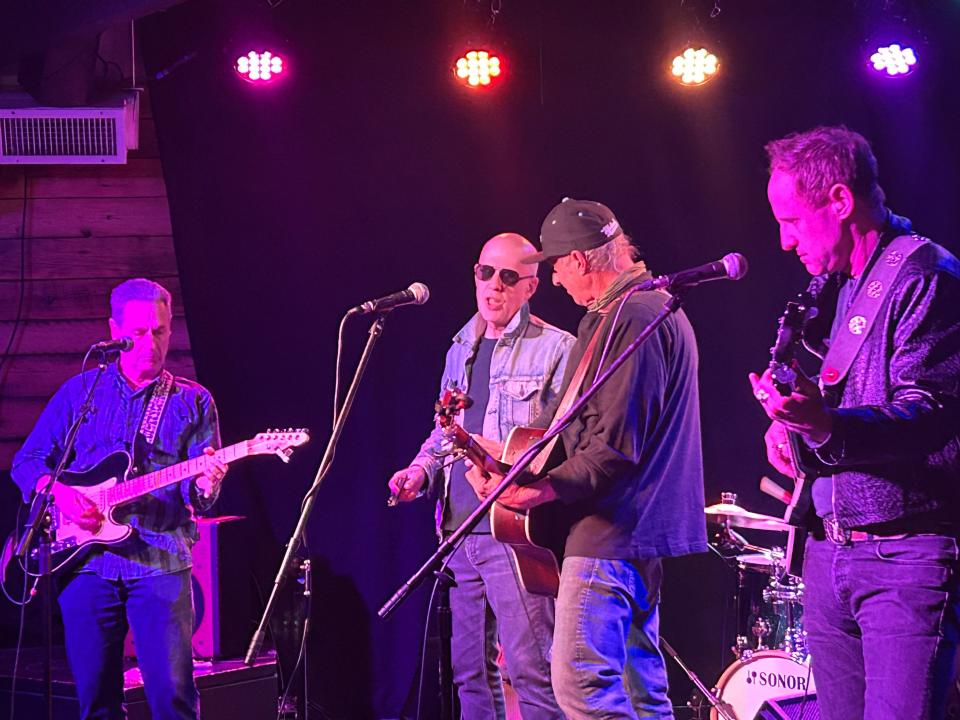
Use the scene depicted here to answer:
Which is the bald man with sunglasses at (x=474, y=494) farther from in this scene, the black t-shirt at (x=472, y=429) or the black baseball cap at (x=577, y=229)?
Result: the black baseball cap at (x=577, y=229)

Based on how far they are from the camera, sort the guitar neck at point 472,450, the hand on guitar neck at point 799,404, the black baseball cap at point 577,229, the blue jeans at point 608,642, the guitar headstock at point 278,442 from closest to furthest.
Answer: the hand on guitar neck at point 799,404 < the blue jeans at point 608,642 < the guitar neck at point 472,450 < the black baseball cap at point 577,229 < the guitar headstock at point 278,442

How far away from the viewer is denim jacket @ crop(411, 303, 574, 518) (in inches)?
177

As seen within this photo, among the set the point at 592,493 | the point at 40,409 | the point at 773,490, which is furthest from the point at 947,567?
the point at 40,409

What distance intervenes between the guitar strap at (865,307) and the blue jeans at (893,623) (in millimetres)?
428

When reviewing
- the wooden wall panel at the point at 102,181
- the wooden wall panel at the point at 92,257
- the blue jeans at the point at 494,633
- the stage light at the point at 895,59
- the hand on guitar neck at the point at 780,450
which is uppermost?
the stage light at the point at 895,59

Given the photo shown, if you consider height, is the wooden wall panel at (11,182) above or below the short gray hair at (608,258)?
above

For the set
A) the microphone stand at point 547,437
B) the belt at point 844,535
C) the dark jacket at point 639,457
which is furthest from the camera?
the dark jacket at point 639,457

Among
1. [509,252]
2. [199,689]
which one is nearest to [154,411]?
[199,689]

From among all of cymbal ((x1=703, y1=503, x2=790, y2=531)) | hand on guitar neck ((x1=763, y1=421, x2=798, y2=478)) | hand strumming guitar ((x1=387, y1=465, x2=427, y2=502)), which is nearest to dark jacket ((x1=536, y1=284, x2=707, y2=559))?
hand on guitar neck ((x1=763, y1=421, x2=798, y2=478))

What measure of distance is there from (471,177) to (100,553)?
2936mm

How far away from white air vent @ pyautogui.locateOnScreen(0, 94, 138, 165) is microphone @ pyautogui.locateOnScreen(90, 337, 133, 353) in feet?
5.13

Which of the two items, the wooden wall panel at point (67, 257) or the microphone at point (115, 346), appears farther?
the wooden wall panel at point (67, 257)

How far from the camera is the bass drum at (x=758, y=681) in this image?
5309mm

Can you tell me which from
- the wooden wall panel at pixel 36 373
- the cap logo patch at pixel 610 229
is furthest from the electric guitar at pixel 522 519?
the wooden wall panel at pixel 36 373
